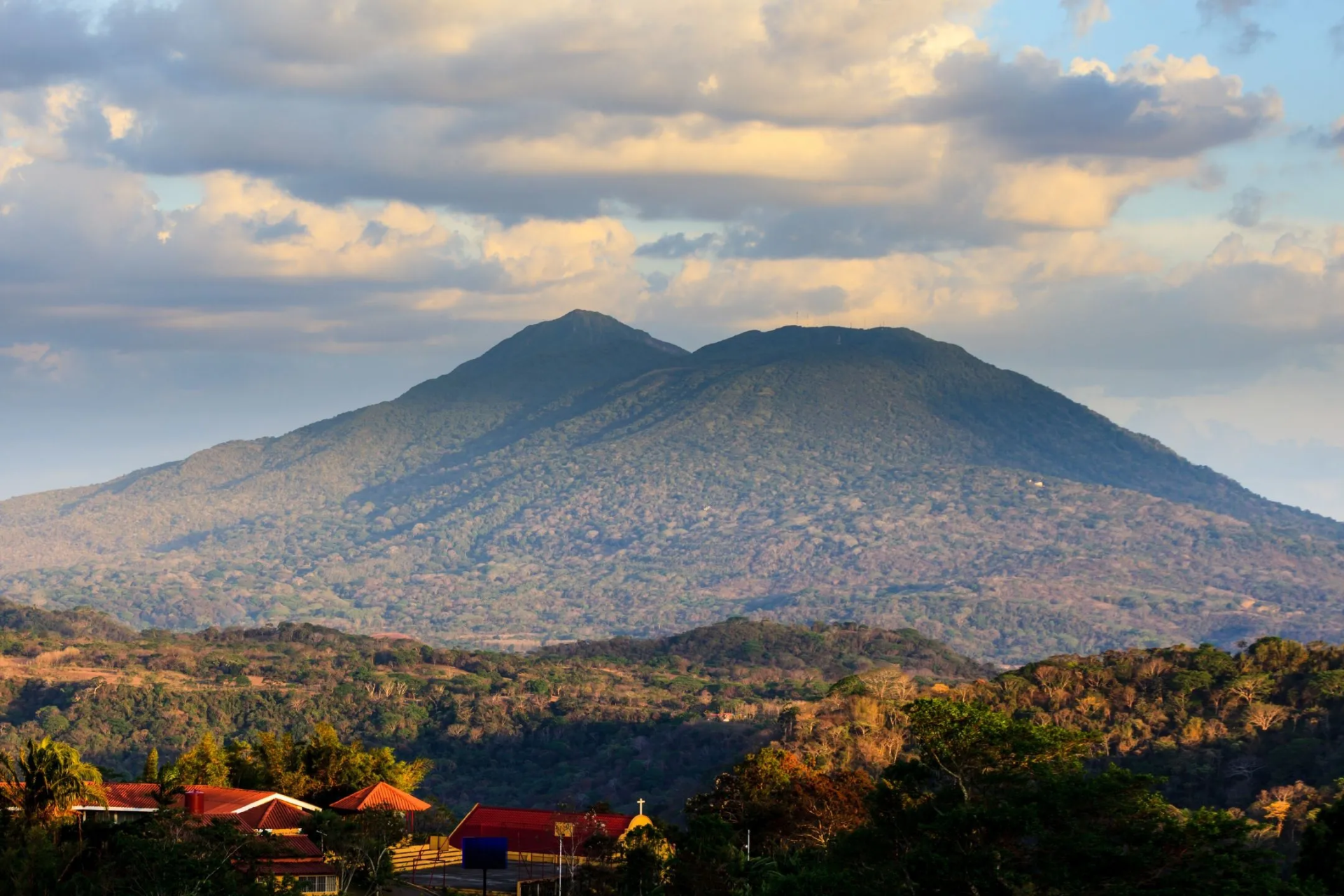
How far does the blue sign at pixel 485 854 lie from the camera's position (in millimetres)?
66875

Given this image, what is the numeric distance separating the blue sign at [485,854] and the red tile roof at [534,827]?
1956 mm

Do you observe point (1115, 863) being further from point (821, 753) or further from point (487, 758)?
point (487, 758)

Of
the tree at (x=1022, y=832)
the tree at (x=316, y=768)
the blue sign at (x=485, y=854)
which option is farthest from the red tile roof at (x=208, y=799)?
Answer: the tree at (x=1022, y=832)

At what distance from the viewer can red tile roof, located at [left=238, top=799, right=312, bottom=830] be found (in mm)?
64062

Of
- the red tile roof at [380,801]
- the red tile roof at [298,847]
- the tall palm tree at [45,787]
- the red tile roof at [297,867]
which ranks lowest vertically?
the red tile roof at [297,867]

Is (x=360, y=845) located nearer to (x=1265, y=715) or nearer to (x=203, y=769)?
(x=203, y=769)

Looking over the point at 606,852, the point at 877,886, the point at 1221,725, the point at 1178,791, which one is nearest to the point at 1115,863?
the point at 877,886

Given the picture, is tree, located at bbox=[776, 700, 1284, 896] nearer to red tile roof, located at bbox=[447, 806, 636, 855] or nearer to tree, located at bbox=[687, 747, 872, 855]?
tree, located at bbox=[687, 747, 872, 855]

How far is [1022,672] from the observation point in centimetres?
14112

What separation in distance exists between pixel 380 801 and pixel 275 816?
5489 millimetres

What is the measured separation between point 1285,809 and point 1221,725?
99.8 feet

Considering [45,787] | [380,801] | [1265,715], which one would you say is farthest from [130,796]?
[1265,715]

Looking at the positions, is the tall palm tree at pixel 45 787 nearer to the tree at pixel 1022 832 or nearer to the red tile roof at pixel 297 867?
the red tile roof at pixel 297 867

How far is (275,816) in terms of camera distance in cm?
6531
